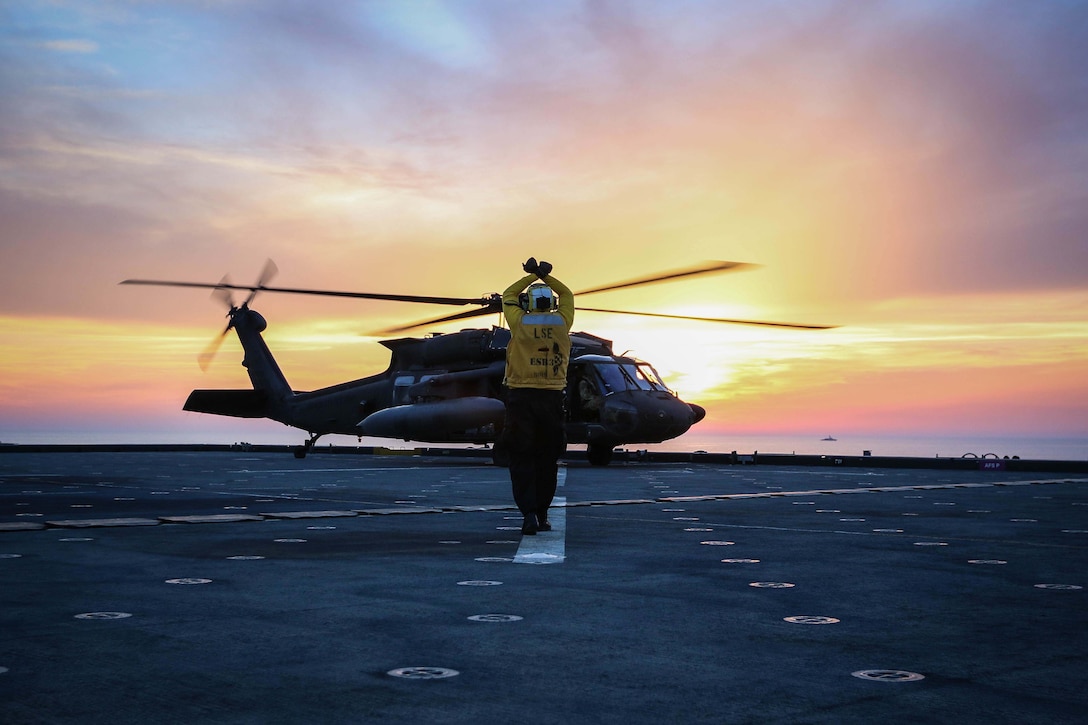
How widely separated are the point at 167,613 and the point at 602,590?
93.8 inches

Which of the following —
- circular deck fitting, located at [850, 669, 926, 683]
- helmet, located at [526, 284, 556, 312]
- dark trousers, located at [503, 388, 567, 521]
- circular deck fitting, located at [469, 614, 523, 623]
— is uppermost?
helmet, located at [526, 284, 556, 312]

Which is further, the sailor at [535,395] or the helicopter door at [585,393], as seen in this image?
the helicopter door at [585,393]

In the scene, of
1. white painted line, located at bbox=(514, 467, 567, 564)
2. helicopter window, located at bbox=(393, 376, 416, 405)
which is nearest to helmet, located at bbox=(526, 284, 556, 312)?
white painted line, located at bbox=(514, 467, 567, 564)

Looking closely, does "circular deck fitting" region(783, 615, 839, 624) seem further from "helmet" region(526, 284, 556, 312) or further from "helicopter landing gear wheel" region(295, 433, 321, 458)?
"helicopter landing gear wheel" region(295, 433, 321, 458)

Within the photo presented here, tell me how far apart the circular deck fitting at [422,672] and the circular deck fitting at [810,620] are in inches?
75.8

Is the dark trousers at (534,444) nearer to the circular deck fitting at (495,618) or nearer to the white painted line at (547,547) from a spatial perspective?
the white painted line at (547,547)

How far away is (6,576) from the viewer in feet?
20.2

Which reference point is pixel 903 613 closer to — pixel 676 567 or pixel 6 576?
pixel 676 567

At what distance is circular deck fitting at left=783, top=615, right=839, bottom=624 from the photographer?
489 centimetres

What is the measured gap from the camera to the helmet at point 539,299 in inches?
370

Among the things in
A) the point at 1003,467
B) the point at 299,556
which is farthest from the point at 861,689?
the point at 1003,467

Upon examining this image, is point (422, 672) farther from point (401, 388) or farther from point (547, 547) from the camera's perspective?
point (401, 388)

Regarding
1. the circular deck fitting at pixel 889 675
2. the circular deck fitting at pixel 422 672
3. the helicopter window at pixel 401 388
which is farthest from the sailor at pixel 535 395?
the helicopter window at pixel 401 388

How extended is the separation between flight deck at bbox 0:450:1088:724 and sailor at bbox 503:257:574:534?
0.46 meters
